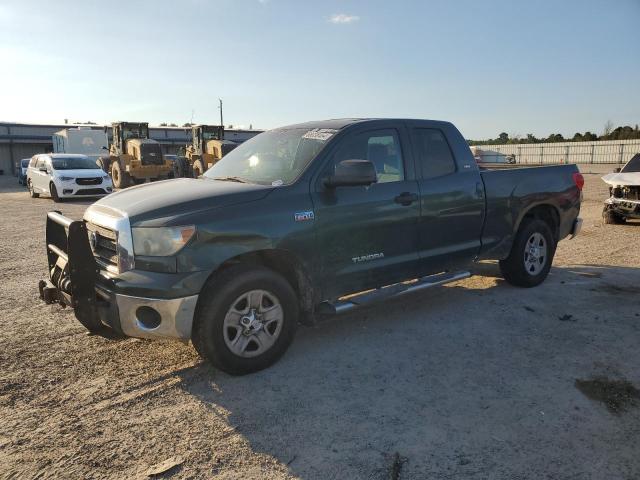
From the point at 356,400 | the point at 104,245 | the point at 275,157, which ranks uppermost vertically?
the point at 275,157

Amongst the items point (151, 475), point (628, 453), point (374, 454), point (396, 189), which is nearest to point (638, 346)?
point (628, 453)

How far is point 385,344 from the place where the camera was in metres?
4.41

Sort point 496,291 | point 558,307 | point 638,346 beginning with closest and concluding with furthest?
point 638,346, point 558,307, point 496,291

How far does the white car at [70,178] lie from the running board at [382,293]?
15353mm

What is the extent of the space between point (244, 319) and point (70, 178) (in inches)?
628

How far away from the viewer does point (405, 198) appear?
4.66 meters

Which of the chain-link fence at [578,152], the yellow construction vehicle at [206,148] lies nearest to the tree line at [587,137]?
the chain-link fence at [578,152]

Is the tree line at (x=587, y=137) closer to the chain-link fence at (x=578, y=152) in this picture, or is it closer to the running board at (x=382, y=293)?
the chain-link fence at (x=578, y=152)

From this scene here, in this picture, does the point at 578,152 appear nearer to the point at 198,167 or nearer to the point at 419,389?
the point at 198,167

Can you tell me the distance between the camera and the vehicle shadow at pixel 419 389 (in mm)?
2848

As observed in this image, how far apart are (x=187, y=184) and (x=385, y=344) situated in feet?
7.27

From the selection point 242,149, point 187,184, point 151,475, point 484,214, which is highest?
point 242,149

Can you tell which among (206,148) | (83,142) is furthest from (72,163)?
(83,142)

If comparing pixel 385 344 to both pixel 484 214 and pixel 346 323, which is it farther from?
pixel 484 214
